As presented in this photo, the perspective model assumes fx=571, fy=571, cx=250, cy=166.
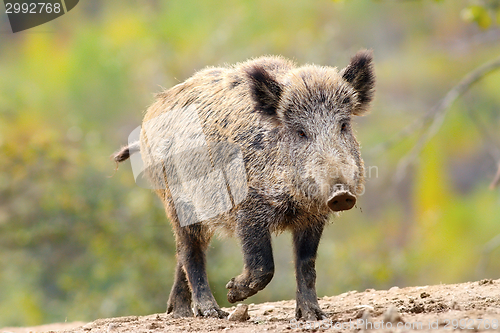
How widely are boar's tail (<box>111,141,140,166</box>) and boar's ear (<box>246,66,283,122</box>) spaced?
2183 mm

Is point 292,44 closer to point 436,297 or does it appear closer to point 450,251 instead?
point 450,251

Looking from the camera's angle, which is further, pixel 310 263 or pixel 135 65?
pixel 135 65

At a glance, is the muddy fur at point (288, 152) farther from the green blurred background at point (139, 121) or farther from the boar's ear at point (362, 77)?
the green blurred background at point (139, 121)

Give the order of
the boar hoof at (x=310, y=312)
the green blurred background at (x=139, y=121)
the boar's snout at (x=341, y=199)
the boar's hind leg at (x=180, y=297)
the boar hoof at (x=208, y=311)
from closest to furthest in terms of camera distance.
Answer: the boar's snout at (x=341, y=199) < the boar hoof at (x=310, y=312) < the boar hoof at (x=208, y=311) < the boar's hind leg at (x=180, y=297) < the green blurred background at (x=139, y=121)

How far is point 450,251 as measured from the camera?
56.6 ft

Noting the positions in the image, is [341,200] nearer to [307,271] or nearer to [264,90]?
[307,271]

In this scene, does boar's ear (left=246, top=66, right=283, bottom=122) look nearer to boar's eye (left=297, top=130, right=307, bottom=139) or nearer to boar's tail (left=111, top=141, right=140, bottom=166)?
boar's eye (left=297, top=130, right=307, bottom=139)

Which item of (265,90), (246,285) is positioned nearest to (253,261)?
(246,285)

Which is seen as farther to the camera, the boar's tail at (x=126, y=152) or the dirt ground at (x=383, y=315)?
the boar's tail at (x=126, y=152)

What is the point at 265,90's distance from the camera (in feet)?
15.2

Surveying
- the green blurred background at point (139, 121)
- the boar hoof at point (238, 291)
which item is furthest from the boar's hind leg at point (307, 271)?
the green blurred background at point (139, 121)

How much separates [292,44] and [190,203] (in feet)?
37.4

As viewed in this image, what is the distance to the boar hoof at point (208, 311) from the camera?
5.25 meters

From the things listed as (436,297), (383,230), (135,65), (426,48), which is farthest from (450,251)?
(436,297)
